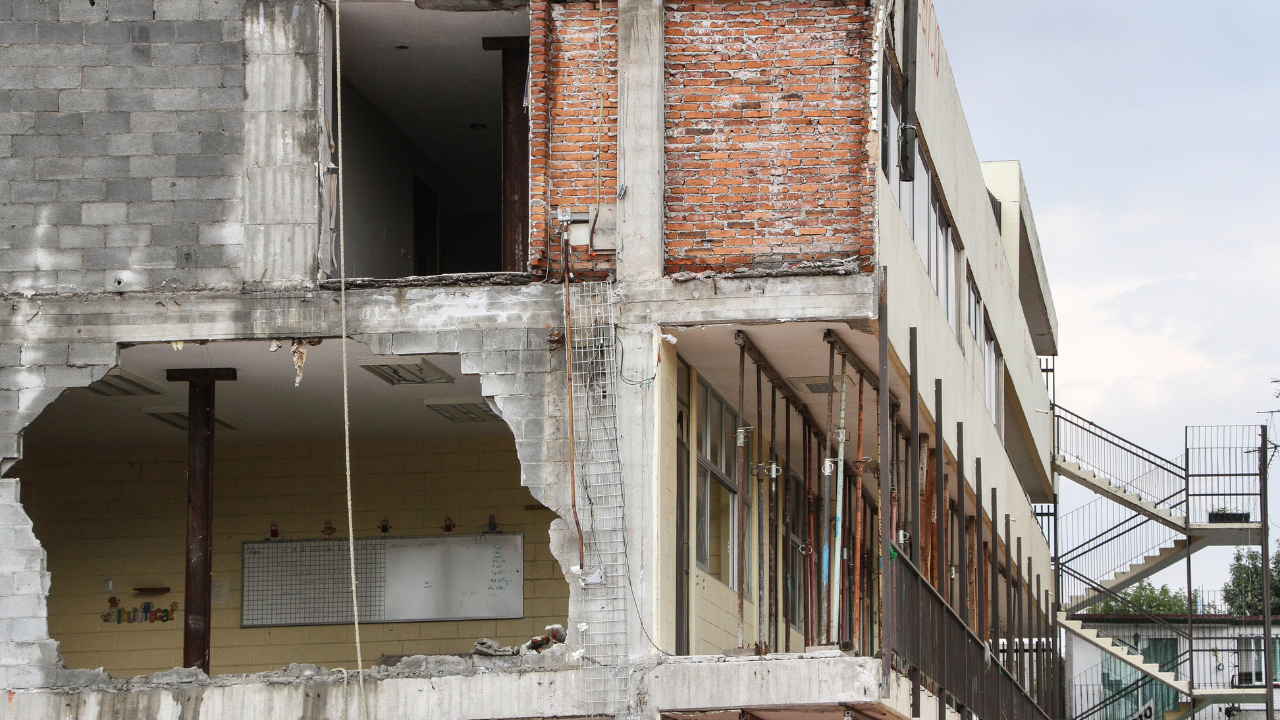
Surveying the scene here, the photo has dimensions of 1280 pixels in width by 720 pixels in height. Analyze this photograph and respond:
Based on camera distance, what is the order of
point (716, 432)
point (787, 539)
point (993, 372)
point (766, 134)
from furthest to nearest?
point (993, 372), point (716, 432), point (787, 539), point (766, 134)

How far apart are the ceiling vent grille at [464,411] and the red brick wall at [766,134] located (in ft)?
15.1

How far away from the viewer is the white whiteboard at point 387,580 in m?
19.7

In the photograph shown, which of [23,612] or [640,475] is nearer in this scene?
[640,475]

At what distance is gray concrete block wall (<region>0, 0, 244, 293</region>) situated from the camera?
14.6 metres

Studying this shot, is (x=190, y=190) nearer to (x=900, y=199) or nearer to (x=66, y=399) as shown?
(x=66, y=399)

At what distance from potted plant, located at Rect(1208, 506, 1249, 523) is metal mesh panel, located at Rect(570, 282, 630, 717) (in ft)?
69.7

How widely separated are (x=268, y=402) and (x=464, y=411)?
2177mm

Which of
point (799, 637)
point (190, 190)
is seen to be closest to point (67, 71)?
point (190, 190)

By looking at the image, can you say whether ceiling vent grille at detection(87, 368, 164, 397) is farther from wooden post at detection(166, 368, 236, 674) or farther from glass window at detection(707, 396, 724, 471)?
glass window at detection(707, 396, 724, 471)

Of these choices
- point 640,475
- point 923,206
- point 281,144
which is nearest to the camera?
point 640,475

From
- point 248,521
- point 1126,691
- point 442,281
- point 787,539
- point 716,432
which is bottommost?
point 1126,691

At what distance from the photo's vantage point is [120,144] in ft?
48.5

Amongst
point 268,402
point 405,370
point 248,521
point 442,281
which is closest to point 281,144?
point 442,281

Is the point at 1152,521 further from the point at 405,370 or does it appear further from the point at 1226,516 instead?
the point at 405,370
